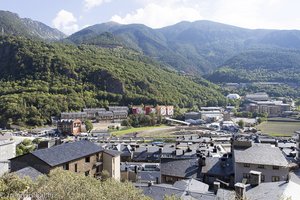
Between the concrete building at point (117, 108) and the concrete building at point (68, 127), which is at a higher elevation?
the concrete building at point (117, 108)

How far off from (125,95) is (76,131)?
4287 centimetres

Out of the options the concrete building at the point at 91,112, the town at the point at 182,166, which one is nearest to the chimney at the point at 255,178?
the town at the point at 182,166

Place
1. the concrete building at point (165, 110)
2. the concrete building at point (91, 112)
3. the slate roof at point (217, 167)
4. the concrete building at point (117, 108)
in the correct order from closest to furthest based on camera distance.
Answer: the slate roof at point (217, 167)
the concrete building at point (91, 112)
the concrete building at point (117, 108)
the concrete building at point (165, 110)

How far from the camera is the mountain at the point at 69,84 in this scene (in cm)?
13250

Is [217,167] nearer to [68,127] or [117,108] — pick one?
[68,127]

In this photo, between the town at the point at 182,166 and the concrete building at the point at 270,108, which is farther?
the concrete building at the point at 270,108

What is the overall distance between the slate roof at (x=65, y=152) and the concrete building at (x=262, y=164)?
14138mm

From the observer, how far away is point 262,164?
36656 mm

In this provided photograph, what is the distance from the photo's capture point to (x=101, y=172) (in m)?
37.7

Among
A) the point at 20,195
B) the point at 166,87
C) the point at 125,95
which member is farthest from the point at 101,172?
the point at 166,87

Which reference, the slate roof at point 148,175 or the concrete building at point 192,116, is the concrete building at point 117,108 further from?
the slate roof at point 148,175

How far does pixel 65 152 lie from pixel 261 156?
19.2 metres

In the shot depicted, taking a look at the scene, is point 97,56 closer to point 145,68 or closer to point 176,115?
point 145,68

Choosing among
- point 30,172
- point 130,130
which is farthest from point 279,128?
point 30,172
